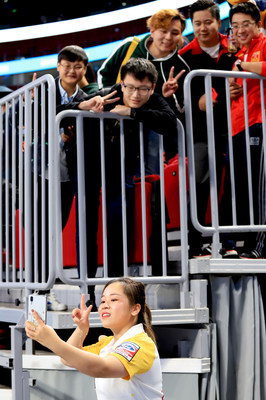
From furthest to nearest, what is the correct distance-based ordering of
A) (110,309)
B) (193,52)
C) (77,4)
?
(77,4), (193,52), (110,309)

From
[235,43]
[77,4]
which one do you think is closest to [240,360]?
[235,43]

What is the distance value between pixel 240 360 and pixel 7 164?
1796 millimetres

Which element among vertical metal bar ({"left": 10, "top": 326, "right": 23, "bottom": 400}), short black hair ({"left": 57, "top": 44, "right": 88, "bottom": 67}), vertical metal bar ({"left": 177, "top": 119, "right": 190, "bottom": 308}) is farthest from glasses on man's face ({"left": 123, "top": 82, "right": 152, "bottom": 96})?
vertical metal bar ({"left": 10, "top": 326, "right": 23, "bottom": 400})

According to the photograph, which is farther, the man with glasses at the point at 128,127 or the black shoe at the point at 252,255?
the black shoe at the point at 252,255

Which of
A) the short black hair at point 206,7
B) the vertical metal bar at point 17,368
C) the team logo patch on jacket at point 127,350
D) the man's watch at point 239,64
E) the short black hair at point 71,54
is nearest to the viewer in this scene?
the team logo patch on jacket at point 127,350

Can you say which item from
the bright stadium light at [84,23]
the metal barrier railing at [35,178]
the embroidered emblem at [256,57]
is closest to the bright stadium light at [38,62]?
the bright stadium light at [84,23]

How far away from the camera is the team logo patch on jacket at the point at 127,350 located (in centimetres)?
255

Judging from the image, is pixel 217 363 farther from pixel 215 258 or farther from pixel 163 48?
pixel 163 48

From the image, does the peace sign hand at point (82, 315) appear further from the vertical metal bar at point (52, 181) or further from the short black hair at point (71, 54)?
the short black hair at point (71, 54)

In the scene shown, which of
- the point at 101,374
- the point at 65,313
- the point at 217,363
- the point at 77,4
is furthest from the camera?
the point at 77,4

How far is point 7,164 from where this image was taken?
4.20 meters

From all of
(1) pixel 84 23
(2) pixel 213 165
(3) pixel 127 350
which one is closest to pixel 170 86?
(2) pixel 213 165

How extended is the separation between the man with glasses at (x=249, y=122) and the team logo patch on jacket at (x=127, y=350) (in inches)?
67.9

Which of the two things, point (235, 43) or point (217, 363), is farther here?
point (235, 43)
